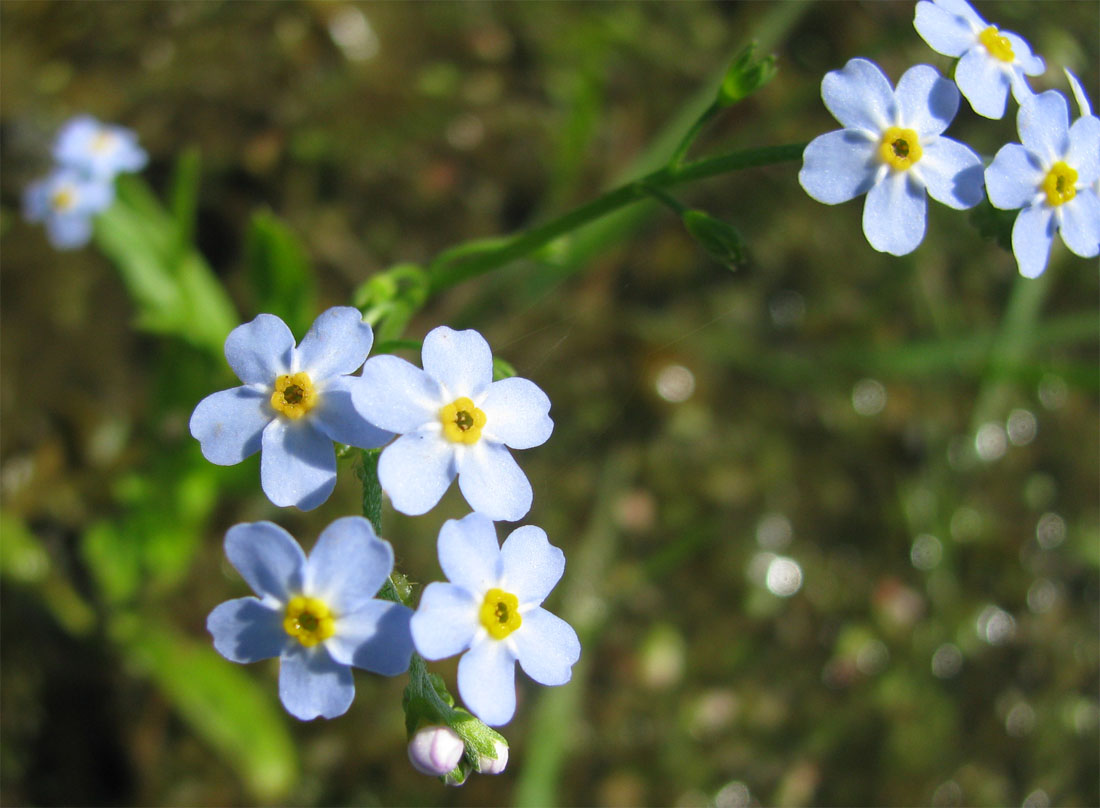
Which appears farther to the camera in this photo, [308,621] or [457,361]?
[457,361]

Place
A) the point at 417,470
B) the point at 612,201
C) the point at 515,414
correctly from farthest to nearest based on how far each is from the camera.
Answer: the point at 612,201 < the point at 515,414 < the point at 417,470

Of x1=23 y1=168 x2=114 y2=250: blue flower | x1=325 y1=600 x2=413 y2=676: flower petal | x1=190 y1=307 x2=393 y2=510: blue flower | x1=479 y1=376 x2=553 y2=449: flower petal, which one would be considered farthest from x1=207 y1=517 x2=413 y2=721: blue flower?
x1=23 y1=168 x2=114 y2=250: blue flower

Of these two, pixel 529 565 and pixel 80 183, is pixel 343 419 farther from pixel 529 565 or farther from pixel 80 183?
pixel 80 183

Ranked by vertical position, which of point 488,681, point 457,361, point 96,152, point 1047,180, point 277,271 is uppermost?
point 96,152

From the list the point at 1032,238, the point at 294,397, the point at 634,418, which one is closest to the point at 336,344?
the point at 294,397

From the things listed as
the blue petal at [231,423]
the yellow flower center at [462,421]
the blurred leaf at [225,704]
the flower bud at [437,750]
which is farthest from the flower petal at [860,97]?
the blurred leaf at [225,704]

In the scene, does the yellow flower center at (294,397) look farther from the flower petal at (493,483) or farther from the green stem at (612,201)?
the green stem at (612,201)
